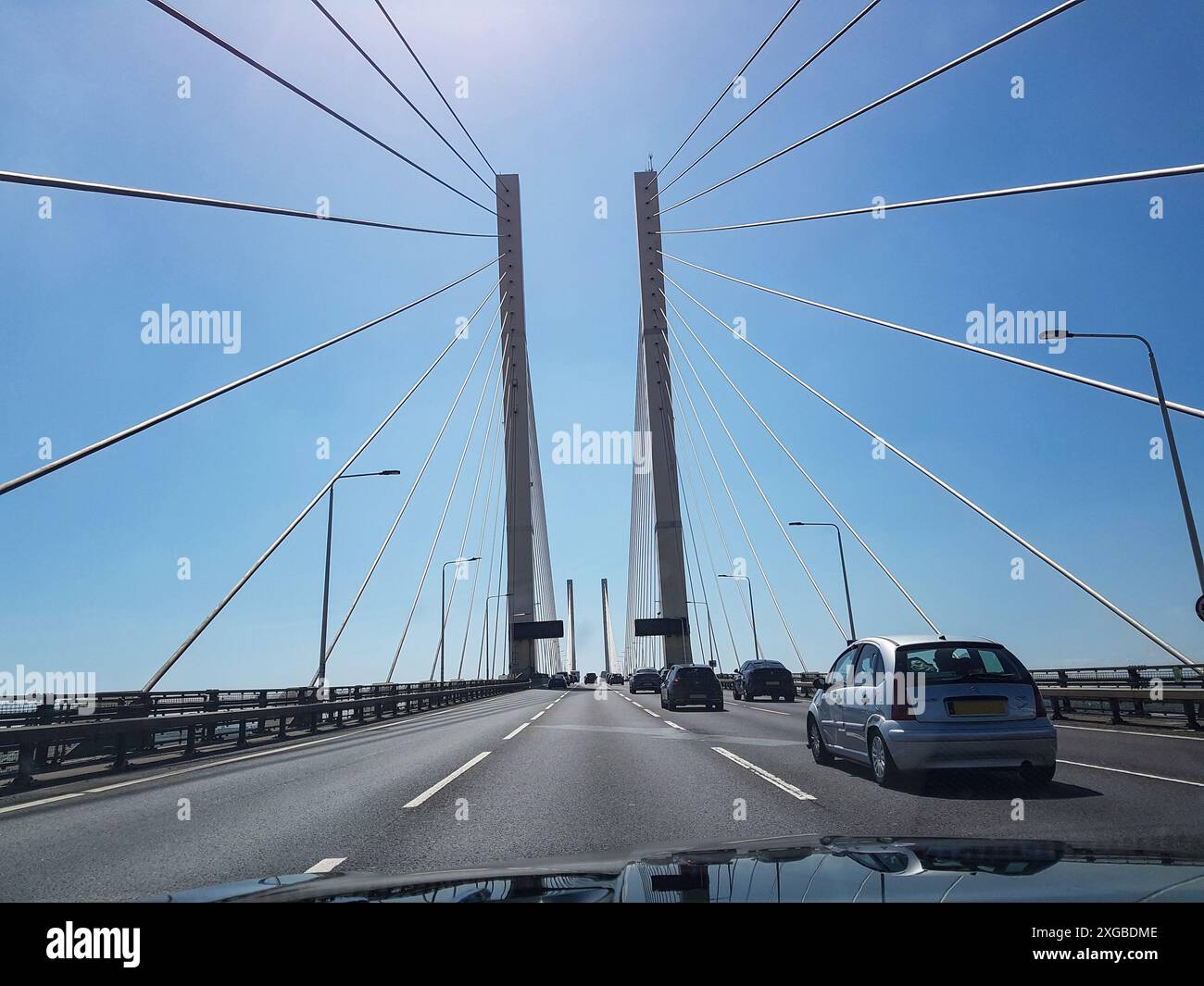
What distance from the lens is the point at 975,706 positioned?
8547 millimetres

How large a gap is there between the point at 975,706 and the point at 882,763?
1.18m

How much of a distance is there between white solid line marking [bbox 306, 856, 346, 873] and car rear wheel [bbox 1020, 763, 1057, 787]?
6.69m

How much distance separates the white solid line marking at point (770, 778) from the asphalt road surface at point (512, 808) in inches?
2.5

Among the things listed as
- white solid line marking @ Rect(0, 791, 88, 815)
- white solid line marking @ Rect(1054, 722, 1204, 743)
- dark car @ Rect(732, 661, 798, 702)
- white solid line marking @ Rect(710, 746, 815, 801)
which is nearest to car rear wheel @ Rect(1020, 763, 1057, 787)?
white solid line marking @ Rect(710, 746, 815, 801)

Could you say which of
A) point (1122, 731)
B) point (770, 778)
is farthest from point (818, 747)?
point (1122, 731)

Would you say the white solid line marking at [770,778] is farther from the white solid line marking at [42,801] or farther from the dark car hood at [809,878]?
the white solid line marking at [42,801]

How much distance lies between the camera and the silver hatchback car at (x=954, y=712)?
8469 mm

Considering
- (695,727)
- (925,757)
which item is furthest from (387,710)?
(925,757)

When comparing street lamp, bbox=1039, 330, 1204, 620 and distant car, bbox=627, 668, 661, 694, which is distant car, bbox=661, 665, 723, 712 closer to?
street lamp, bbox=1039, 330, 1204, 620

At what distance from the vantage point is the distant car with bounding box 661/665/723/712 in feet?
89.5

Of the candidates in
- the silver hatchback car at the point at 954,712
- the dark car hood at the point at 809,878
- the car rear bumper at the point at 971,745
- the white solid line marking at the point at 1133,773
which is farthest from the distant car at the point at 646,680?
the dark car hood at the point at 809,878

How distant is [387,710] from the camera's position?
31859 millimetres
